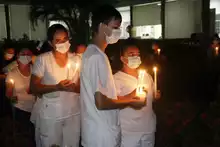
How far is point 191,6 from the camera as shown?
51.1 ft

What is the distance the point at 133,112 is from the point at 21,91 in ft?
6.11

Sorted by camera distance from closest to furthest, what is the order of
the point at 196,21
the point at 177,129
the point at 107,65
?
the point at 107,65, the point at 177,129, the point at 196,21

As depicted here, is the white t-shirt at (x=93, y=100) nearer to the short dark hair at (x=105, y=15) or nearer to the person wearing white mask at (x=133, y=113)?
the short dark hair at (x=105, y=15)

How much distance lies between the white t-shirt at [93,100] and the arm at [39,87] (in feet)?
2.34

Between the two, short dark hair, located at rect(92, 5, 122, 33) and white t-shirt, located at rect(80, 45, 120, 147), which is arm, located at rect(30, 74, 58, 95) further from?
short dark hair, located at rect(92, 5, 122, 33)

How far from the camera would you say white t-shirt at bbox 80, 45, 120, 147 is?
93.0 inches

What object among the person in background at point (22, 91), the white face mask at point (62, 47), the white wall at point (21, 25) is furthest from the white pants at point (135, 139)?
the white wall at point (21, 25)

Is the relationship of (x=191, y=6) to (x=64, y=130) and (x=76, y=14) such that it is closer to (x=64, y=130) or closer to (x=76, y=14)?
(x=76, y=14)

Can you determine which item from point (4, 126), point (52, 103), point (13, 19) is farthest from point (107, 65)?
point (13, 19)

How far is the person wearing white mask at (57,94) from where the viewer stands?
330 centimetres

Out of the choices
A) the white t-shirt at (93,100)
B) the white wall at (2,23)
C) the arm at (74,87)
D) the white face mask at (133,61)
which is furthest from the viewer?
the white wall at (2,23)

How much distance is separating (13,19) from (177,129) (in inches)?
671

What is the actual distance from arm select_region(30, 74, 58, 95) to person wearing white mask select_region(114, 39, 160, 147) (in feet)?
2.04

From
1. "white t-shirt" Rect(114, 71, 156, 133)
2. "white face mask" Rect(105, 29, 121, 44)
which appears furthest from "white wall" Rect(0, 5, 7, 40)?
"white face mask" Rect(105, 29, 121, 44)
